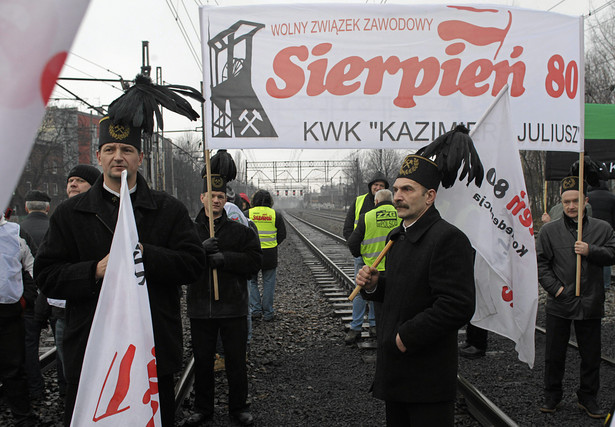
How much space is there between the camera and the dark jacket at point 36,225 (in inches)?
204

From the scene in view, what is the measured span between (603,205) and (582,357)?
425 cm

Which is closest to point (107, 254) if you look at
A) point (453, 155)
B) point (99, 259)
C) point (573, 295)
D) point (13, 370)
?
point (99, 259)

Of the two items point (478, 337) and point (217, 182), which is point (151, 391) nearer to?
point (217, 182)

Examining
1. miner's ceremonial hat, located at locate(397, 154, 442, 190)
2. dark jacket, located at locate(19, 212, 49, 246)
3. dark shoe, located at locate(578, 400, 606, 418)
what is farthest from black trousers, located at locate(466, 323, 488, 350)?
dark jacket, located at locate(19, 212, 49, 246)

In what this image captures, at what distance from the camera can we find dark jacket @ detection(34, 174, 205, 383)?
246cm

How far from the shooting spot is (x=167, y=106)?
2811mm

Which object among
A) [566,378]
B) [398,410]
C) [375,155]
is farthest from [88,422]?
[375,155]

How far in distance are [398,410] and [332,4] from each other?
10.8 feet

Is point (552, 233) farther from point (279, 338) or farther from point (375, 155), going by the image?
point (375, 155)

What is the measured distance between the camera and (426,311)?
2586mm

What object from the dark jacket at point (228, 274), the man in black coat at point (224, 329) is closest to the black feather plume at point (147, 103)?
the man in black coat at point (224, 329)

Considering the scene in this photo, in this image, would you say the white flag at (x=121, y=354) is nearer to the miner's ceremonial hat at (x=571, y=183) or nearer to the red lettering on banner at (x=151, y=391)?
the red lettering on banner at (x=151, y=391)

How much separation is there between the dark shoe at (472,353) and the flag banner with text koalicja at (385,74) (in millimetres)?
3107

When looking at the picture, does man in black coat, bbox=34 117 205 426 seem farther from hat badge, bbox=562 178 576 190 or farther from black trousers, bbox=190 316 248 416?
hat badge, bbox=562 178 576 190
